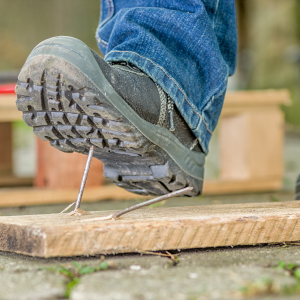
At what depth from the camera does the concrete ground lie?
2.18 ft

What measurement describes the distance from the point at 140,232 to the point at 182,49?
52 cm

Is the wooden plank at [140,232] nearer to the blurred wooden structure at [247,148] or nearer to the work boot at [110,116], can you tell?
the work boot at [110,116]

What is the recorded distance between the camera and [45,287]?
72cm

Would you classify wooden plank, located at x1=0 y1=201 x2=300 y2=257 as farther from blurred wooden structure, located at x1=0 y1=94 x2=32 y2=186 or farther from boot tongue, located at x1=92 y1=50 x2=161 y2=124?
blurred wooden structure, located at x1=0 y1=94 x2=32 y2=186

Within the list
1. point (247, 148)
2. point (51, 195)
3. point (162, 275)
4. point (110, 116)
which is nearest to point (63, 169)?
point (51, 195)

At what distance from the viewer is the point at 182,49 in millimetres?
1199

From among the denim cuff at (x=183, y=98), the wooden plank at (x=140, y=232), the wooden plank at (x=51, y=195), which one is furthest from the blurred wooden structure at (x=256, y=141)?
the wooden plank at (x=140, y=232)

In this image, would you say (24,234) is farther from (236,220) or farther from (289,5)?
(289,5)

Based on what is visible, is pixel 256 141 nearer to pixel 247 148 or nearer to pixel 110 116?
pixel 247 148

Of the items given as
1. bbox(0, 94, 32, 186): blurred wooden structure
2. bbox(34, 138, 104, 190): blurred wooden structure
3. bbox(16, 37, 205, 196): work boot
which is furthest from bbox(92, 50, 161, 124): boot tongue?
bbox(0, 94, 32, 186): blurred wooden structure

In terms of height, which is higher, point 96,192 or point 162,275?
point 162,275

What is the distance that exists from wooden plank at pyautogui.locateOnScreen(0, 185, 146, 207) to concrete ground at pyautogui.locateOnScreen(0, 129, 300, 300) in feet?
3.53

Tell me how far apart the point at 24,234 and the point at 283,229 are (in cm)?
51

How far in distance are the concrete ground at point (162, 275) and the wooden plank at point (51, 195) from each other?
1077 mm
